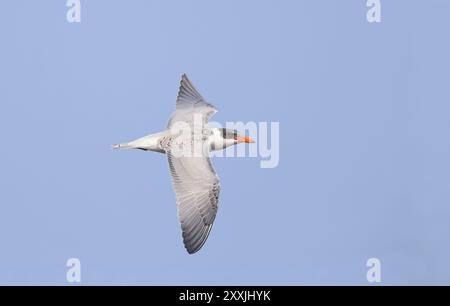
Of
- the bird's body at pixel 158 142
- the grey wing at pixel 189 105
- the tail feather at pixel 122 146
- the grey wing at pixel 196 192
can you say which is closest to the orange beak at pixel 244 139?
the bird's body at pixel 158 142

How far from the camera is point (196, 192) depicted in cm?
1616

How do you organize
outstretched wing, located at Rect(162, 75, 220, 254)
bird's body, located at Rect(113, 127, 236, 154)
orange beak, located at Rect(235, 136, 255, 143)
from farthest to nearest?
orange beak, located at Rect(235, 136, 255, 143), bird's body, located at Rect(113, 127, 236, 154), outstretched wing, located at Rect(162, 75, 220, 254)

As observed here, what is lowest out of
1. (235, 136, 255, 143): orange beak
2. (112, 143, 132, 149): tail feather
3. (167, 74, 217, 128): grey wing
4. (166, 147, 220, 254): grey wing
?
(166, 147, 220, 254): grey wing

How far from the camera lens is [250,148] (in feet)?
57.4

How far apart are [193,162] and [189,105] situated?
1.77 m

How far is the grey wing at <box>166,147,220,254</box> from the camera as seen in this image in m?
15.9

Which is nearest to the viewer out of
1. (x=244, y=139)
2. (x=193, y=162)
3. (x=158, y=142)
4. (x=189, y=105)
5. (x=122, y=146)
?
(x=193, y=162)

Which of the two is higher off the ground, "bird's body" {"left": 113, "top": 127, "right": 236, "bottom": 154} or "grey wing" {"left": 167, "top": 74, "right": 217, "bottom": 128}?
"grey wing" {"left": 167, "top": 74, "right": 217, "bottom": 128}

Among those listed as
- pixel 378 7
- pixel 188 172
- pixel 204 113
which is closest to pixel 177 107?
pixel 204 113

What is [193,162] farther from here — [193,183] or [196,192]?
[196,192]

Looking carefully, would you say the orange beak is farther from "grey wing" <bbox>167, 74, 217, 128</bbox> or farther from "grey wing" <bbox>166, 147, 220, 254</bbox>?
"grey wing" <bbox>166, 147, 220, 254</bbox>

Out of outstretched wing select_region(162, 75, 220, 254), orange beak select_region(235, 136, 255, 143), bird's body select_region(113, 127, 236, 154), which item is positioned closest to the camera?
outstretched wing select_region(162, 75, 220, 254)

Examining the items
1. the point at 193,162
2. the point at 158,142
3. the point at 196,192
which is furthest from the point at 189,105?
the point at 196,192

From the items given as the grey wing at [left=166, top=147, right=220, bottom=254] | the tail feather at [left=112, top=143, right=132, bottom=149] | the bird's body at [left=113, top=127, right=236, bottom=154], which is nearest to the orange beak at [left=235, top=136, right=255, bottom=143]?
the bird's body at [left=113, top=127, right=236, bottom=154]
